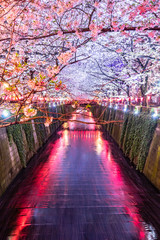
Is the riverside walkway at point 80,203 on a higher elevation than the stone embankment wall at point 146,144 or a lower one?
lower

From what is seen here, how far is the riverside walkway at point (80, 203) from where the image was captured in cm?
630

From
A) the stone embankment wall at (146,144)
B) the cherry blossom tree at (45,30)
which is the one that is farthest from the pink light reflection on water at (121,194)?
the cherry blossom tree at (45,30)

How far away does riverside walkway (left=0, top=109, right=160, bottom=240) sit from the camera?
6.30m

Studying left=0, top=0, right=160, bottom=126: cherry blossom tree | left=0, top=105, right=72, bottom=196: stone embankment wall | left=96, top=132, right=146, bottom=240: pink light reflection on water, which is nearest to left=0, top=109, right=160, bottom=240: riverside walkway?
left=96, top=132, right=146, bottom=240: pink light reflection on water

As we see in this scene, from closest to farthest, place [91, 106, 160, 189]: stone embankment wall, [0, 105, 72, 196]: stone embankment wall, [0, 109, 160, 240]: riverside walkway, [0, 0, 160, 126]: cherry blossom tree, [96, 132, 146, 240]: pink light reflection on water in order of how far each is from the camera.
Answer: [0, 0, 160, 126]: cherry blossom tree
[0, 109, 160, 240]: riverside walkway
[96, 132, 146, 240]: pink light reflection on water
[0, 105, 72, 196]: stone embankment wall
[91, 106, 160, 189]: stone embankment wall

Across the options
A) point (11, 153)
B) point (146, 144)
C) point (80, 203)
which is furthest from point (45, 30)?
point (146, 144)

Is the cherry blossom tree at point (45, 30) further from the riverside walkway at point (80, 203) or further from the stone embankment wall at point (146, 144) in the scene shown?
the stone embankment wall at point (146, 144)

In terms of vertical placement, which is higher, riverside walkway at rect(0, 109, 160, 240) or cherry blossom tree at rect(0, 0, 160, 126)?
cherry blossom tree at rect(0, 0, 160, 126)

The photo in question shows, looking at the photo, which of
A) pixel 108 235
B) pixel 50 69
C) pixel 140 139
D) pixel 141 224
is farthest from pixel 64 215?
pixel 140 139

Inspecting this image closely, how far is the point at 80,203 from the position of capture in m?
8.09

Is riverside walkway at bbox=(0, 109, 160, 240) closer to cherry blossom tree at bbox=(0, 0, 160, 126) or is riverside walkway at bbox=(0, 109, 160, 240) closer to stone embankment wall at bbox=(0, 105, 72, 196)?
stone embankment wall at bbox=(0, 105, 72, 196)

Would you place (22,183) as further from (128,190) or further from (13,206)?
(128,190)

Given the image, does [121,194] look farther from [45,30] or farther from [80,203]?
[45,30]

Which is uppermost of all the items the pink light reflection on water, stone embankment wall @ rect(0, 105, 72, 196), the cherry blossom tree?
the cherry blossom tree
